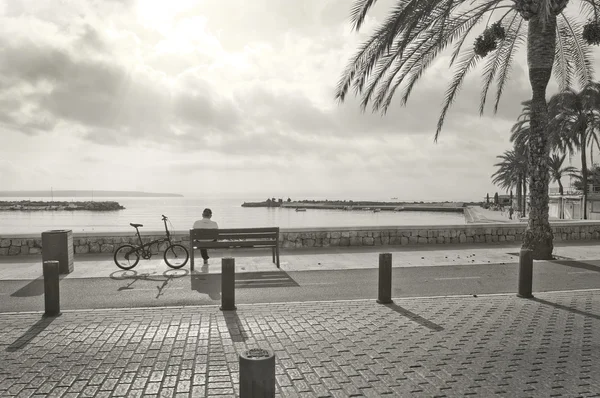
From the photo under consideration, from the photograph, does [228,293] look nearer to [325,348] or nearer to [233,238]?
[325,348]

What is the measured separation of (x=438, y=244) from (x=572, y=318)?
876 cm

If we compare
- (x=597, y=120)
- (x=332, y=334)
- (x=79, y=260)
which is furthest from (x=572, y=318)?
(x=597, y=120)

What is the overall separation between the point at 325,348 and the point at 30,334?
3.35 m

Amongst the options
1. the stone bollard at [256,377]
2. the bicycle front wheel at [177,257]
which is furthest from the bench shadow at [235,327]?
the bicycle front wheel at [177,257]

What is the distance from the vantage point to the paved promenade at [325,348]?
4.28 m

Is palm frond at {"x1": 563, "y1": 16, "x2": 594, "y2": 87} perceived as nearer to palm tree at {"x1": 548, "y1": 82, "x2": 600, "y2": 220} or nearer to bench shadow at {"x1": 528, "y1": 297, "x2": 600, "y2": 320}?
bench shadow at {"x1": 528, "y1": 297, "x2": 600, "y2": 320}

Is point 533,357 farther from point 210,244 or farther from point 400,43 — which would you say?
point 400,43

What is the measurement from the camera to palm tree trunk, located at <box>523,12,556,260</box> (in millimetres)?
12047

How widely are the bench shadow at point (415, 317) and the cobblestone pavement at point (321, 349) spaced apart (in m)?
0.02

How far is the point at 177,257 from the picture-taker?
428 inches

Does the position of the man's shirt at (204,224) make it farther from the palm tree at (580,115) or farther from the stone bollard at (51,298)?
the palm tree at (580,115)

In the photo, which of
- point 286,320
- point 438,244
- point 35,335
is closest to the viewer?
point 35,335

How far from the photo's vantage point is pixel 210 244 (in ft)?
36.0

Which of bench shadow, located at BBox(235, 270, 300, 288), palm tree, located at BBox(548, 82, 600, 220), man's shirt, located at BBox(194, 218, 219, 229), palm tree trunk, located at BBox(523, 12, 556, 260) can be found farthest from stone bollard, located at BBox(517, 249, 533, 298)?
palm tree, located at BBox(548, 82, 600, 220)
